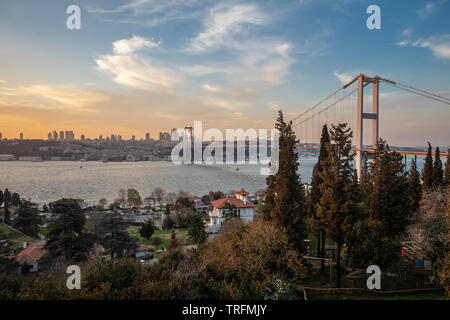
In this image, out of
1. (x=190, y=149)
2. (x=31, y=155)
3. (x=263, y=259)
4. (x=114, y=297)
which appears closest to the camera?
(x=114, y=297)

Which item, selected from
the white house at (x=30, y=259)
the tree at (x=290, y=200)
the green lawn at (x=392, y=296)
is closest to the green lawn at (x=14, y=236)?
the white house at (x=30, y=259)

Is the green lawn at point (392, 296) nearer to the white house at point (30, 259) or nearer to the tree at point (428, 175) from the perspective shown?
the tree at point (428, 175)

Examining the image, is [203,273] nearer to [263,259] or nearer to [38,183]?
[263,259]

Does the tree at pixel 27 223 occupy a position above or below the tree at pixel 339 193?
below

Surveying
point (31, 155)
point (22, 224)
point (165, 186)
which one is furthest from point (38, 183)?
point (22, 224)

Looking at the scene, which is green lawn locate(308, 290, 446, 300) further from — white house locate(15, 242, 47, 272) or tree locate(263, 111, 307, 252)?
white house locate(15, 242, 47, 272)
